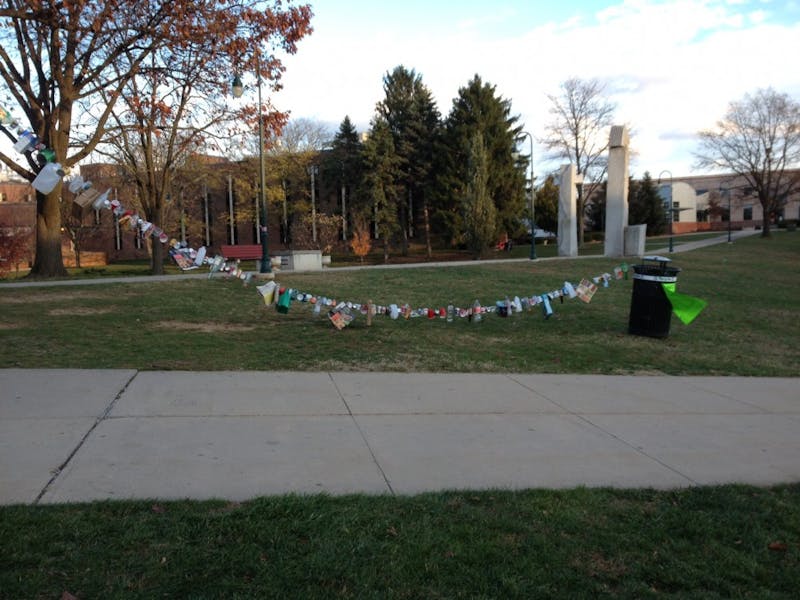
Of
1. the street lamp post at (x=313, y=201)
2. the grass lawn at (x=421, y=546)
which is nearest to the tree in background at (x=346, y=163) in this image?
the street lamp post at (x=313, y=201)

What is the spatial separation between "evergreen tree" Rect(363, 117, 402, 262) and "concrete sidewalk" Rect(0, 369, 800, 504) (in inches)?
1657

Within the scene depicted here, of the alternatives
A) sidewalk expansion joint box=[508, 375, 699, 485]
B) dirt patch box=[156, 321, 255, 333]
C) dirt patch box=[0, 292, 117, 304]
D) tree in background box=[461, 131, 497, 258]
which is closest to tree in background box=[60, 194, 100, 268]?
tree in background box=[461, 131, 497, 258]

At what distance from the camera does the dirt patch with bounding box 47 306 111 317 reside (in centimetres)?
1195

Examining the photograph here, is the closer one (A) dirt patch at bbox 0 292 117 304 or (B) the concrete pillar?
(A) dirt patch at bbox 0 292 117 304

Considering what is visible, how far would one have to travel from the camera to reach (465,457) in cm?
503

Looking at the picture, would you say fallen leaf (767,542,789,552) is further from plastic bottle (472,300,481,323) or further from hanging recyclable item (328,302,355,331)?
plastic bottle (472,300,481,323)

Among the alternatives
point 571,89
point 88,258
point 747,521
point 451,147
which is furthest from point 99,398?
point 88,258

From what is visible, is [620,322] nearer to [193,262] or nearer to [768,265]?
[193,262]

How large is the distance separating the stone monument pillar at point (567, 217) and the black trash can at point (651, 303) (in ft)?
72.7

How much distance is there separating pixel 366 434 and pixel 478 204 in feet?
128

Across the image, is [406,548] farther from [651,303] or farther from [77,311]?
[77,311]

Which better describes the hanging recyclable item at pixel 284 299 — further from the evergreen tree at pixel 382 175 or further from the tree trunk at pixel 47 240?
the evergreen tree at pixel 382 175

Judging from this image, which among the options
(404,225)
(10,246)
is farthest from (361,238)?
(10,246)

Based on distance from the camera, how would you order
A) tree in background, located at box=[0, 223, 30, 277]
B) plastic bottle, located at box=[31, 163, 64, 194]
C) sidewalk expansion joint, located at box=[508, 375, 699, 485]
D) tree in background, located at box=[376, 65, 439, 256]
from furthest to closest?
tree in background, located at box=[376, 65, 439, 256], tree in background, located at box=[0, 223, 30, 277], plastic bottle, located at box=[31, 163, 64, 194], sidewalk expansion joint, located at box=[508, 375, 699, 485]
